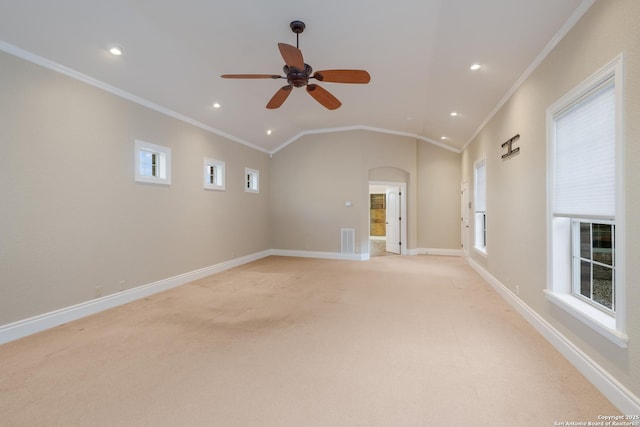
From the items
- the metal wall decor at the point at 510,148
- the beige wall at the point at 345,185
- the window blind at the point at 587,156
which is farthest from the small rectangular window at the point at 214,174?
the window blind at the point at 587,156

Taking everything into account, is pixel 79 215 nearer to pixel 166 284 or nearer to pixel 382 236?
pixel 166 284

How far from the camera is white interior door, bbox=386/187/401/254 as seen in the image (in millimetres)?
8246

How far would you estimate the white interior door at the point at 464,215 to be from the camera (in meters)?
6.81

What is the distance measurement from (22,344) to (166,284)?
1.92 metres

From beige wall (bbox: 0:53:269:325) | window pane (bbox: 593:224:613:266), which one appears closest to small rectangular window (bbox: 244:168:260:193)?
beige wall (bbox: 0:53:269:325)

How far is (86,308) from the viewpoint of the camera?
3480mm

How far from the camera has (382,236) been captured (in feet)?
42.2

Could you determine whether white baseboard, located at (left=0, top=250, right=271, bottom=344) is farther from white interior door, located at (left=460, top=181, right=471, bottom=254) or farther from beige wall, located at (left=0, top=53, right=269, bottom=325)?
white interior door, located at (left=460, top=181, right=471, bottom=254)

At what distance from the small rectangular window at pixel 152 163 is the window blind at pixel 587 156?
16.6ft

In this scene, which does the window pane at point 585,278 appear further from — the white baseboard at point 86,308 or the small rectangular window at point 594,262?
the white baseboard at point 86,308

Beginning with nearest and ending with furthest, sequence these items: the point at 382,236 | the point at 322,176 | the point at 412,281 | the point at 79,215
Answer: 1. the point at 79,215
2. the point at 412,281
3. the point at 322,176
4. the point at 382,236

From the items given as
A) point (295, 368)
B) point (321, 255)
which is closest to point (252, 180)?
point (321, 255)

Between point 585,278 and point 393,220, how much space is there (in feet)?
Answer: 19.5

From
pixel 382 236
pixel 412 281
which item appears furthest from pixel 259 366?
pixel 382 236
